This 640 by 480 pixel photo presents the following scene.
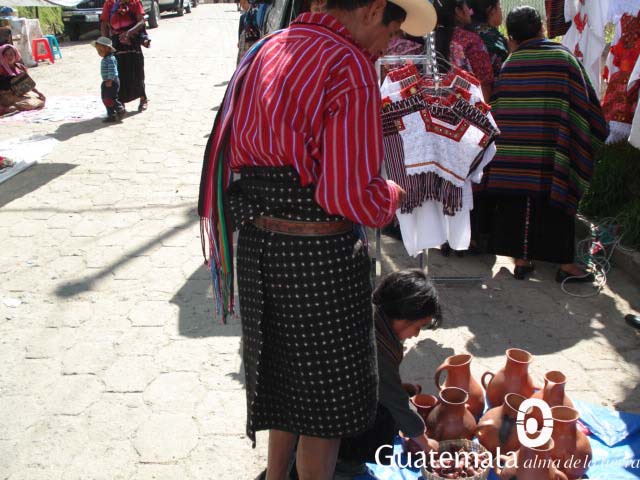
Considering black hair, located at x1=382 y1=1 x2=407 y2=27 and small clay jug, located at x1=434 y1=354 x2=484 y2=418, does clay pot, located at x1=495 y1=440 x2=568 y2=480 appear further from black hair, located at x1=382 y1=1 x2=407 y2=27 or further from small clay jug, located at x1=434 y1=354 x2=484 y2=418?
black hair, located at x1=382 y1=1 x2=407 y2=27

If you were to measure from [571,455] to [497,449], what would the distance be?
0.26 meters

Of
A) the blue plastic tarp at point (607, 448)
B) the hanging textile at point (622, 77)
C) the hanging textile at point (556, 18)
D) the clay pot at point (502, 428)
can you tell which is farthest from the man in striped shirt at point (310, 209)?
the hanging textile at point (556, 18)

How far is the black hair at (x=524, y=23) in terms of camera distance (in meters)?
3.86

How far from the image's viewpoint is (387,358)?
242cm

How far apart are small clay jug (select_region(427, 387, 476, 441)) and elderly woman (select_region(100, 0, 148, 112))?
744cm

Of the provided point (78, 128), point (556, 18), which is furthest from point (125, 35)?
point (556, 18)

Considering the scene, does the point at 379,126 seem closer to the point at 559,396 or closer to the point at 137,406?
the point at 559,396

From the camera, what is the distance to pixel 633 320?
370 centimetres

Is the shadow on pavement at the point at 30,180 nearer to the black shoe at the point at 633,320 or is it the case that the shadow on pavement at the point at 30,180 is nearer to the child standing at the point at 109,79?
the child standing at the point at 109,79

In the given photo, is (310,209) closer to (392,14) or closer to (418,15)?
(392,14)

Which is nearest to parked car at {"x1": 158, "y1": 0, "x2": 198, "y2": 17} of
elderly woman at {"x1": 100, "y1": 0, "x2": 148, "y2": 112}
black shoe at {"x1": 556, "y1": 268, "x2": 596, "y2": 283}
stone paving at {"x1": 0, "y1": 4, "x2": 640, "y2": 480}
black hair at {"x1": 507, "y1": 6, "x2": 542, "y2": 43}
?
elderly woman at {"x1": 100, "y1": 0, "x2": 148, "y2": 112}

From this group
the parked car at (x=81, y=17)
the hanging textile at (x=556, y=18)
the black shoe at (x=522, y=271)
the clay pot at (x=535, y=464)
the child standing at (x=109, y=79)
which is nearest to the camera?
the clay pot at (x=535, y=464)

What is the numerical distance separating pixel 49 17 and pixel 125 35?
9.03 metres

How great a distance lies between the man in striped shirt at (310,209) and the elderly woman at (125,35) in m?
7.36
